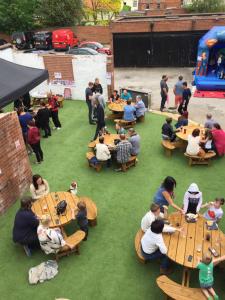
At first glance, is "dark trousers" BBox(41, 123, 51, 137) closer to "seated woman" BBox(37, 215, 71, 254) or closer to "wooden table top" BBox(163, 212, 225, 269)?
"seated woman" BBox(37, 215, 71, 254)

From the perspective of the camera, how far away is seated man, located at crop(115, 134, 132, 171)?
8.86m

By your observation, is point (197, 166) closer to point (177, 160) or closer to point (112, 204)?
point (177, 160)

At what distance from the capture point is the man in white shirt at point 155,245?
5.53 m

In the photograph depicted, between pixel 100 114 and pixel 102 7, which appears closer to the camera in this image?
pixel 100 114

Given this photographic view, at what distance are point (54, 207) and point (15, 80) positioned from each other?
180 inches

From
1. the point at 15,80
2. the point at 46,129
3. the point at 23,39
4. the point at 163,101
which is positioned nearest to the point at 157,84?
the point at 163,101

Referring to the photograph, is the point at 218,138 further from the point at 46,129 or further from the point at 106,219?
the point at 46,129

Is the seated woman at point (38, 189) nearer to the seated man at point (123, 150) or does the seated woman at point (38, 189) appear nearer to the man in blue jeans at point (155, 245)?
the seated man at point (123, 150)

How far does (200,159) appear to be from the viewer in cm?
936

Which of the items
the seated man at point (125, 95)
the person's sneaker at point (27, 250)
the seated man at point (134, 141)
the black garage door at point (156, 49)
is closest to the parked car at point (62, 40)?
the black garage door at point (156, 49)

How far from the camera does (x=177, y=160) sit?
9836 millimetres

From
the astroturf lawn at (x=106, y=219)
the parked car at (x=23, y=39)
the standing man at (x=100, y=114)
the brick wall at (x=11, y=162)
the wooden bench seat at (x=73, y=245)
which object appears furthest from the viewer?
the parked car at (x=23, y=39)

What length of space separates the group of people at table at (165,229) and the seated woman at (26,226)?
2.21 m

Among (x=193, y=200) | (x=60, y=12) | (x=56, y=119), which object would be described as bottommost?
(x=56, y=119)
